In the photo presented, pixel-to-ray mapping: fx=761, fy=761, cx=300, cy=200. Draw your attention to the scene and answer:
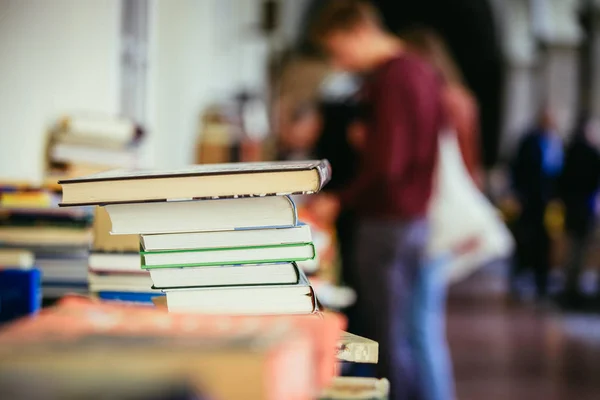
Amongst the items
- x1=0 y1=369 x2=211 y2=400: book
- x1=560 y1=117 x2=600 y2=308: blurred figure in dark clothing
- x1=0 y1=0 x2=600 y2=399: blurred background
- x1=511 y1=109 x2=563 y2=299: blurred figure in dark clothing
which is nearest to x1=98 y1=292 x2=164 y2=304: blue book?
x1=0 y1=0 x2=600 y2=399: blurred background

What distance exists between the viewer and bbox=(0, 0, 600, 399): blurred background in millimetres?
1715

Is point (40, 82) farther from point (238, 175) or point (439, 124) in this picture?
point (439, 124)

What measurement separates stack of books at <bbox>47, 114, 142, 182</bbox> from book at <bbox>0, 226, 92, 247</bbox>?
1.62 feet

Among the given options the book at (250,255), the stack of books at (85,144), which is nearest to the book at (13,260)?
the book at (250,255)

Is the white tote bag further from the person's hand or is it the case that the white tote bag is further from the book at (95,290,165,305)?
the book at (95,290,165,305)

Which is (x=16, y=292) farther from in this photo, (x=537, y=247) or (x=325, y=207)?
(x=537, y=247)

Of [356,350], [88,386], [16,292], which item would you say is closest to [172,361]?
[88,386]

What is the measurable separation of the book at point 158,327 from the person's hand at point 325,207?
197cm

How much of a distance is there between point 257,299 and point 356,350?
113 mm

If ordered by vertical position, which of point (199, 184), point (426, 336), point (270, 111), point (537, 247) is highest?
point (270, 111)

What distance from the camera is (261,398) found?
0.42 meters

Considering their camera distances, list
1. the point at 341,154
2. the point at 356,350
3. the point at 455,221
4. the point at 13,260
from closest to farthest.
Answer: the point at 356,350, the point at 13,260, the point at 455,221, the point at 341,154

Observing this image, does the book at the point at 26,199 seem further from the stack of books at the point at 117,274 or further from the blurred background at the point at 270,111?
the stack of books at the point at 117,274

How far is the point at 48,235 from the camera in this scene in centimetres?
120
